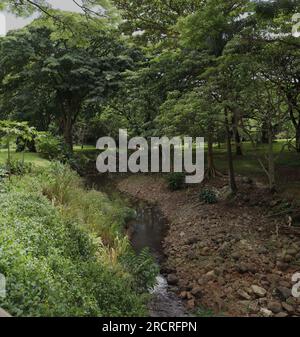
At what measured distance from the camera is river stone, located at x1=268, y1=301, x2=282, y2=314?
A: 20.2ft

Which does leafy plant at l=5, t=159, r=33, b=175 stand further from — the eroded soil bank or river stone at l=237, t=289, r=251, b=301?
river stone at l=237, t=289, r=251, b=301

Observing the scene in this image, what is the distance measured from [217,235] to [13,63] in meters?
16.8

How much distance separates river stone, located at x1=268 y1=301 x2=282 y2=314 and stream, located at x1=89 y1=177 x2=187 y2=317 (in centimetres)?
149

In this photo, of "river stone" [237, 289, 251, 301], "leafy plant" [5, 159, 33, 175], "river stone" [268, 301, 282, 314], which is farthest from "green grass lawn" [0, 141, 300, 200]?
"river stone" [268, 301, 282, 314]

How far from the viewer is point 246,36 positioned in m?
10.0

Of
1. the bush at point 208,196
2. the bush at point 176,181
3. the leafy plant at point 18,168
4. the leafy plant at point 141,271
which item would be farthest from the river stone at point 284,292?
the bush at point 176,181

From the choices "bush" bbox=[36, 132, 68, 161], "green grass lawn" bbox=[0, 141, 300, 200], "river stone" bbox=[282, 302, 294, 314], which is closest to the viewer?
"river stone" bbox=[282, 302, 294, 314]

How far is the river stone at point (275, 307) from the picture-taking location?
242 inches

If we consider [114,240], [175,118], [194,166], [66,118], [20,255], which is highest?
[66,118]

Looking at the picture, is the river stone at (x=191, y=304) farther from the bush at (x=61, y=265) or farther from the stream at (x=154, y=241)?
the bush at (x=61, y=265)

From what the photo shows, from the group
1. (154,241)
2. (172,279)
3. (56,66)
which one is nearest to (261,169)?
(154,241)

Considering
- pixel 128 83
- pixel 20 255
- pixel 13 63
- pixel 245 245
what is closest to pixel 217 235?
pixel 245 245

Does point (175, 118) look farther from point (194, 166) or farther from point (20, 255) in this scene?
point (20, 255)
